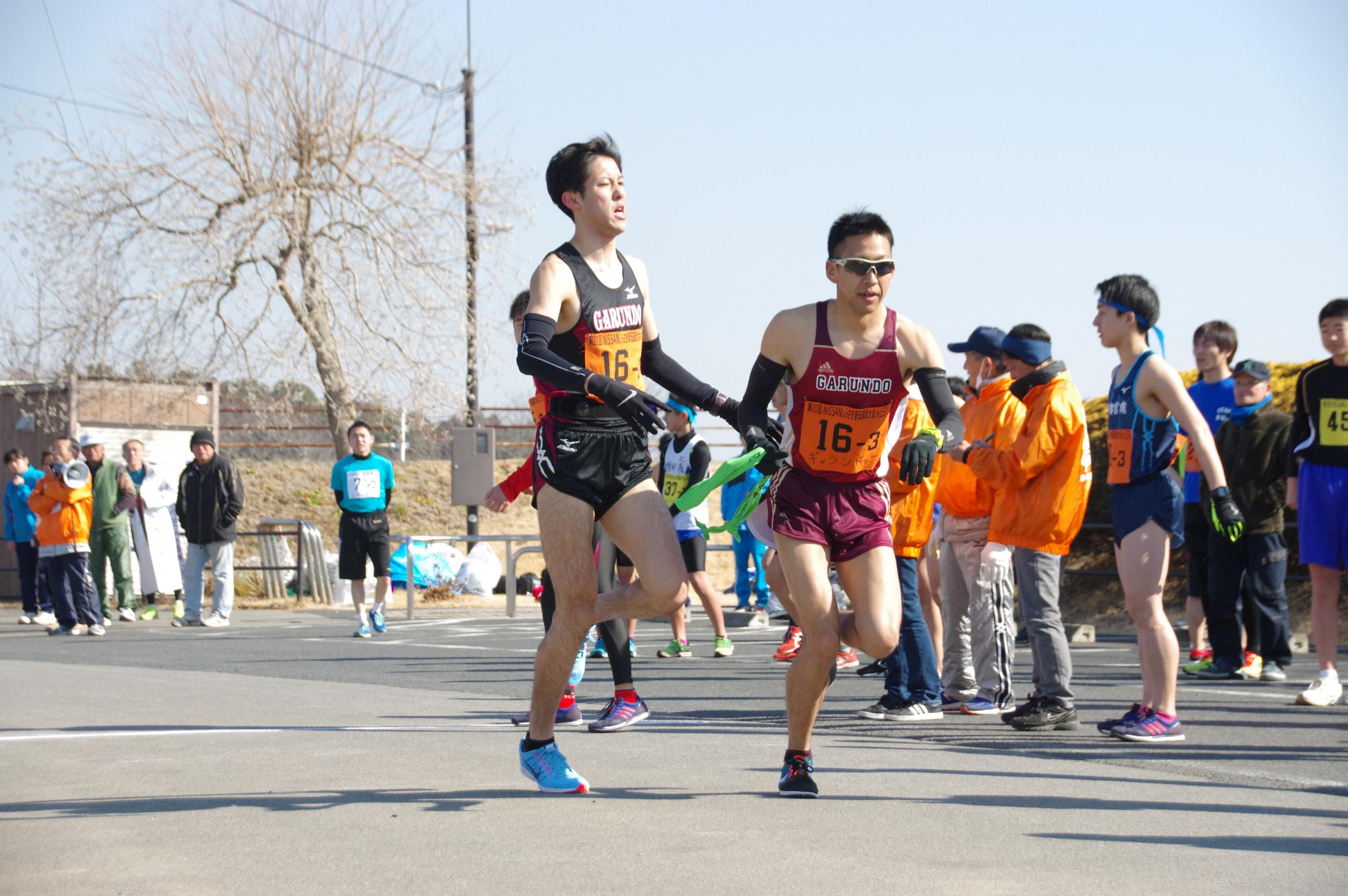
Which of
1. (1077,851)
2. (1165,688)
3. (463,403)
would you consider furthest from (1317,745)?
(463,403)

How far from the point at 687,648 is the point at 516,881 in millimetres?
7914

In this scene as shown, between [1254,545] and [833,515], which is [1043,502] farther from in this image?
[1254,545]

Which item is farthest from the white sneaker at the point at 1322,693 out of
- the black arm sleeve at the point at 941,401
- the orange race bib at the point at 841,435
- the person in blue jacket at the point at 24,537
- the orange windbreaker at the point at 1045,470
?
the person in blue jacket at the point at 24,537

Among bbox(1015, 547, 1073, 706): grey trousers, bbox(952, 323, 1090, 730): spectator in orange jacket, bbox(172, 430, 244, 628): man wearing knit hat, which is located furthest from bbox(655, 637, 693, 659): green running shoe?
bbox(172, 430, 244, 628): man wearing knit hat

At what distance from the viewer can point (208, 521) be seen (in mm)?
16094

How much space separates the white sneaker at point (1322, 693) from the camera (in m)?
7.78

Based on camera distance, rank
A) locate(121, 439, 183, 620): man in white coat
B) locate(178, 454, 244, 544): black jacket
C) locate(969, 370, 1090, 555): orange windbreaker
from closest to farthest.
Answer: locate(969, 370, 1090, 555): orange windbreaker → locate(178, 454, 244, 544): black jacket → locate(121, 439, 183, 620): man in white coat

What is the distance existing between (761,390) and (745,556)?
12124mm

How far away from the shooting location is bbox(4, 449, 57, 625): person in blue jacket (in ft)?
55.1

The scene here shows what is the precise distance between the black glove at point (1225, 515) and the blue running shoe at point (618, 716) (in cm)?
285

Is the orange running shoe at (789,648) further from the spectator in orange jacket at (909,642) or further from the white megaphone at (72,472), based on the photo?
the white megaphone at (72,472)

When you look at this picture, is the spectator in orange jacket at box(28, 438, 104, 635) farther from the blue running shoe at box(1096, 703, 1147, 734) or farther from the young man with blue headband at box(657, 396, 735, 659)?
the blue running shoe at box(1096, 703, 1147, 734)

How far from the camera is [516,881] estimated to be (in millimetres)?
3744

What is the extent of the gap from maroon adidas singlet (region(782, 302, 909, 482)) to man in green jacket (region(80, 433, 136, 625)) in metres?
14.0
